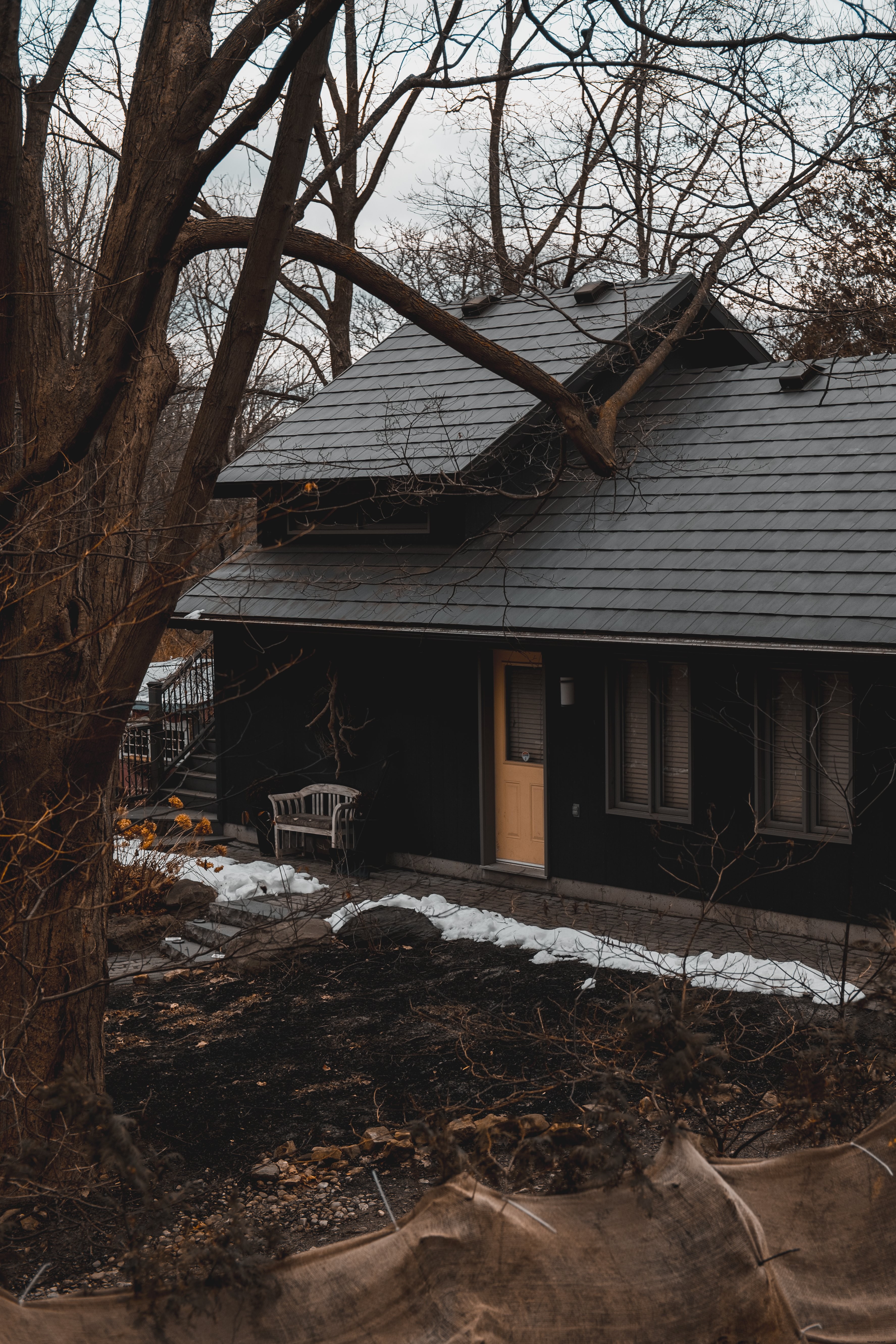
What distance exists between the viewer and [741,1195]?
156 inches

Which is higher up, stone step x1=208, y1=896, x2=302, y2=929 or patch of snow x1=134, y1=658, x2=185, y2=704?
patch of snow x1=134, y1=658, x2=185, y2=704

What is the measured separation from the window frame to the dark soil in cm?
245

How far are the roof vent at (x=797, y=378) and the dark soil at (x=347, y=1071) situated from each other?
25.9ft

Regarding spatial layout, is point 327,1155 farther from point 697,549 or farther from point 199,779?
point 199,779

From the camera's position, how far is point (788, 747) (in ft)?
40.0

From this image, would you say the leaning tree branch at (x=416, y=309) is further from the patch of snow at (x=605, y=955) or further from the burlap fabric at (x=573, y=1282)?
the burlap fabric at (x=573, y=1282)

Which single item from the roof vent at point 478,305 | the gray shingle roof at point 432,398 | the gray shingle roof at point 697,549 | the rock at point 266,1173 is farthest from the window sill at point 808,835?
the roof vent at point 478,305

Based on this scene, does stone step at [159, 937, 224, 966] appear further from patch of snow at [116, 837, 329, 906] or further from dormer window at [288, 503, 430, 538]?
dormer window at [288, 503, 430, 538]

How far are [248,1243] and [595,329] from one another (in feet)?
45.4

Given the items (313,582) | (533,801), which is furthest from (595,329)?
(533,801)

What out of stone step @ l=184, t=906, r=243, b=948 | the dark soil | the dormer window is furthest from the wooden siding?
the dark soil

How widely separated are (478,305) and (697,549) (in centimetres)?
674

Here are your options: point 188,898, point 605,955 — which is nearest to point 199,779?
point 188,898

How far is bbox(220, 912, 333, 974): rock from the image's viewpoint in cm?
1027
